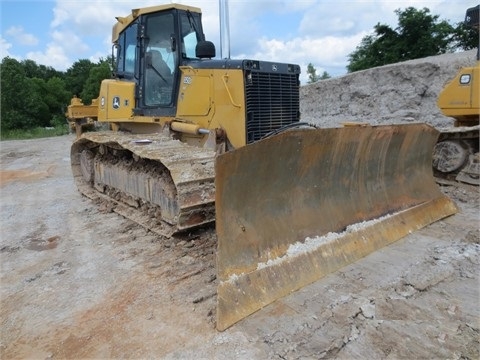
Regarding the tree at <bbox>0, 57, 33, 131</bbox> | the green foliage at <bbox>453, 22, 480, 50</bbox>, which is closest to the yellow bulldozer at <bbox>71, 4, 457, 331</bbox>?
the green foliage at <bbox>453, 22, 480, 50</bbox>

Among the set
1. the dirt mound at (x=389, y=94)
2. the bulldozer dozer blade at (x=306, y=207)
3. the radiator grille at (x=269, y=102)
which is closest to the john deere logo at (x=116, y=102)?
the radiator grille at (x=269, y=102)

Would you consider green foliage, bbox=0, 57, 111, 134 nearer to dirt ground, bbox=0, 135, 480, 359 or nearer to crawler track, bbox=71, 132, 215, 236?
crawler track, bbox=71, 132, 215, 236

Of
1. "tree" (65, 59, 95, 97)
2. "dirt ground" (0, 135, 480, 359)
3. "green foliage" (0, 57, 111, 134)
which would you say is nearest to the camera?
"dirt ground" (0, 135, 480, 359)

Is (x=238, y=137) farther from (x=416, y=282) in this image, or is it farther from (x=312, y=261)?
(x=416, y=282)

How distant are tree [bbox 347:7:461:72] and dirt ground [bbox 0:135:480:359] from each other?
885 inches

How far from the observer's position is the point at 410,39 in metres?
24.6

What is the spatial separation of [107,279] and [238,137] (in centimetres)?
217

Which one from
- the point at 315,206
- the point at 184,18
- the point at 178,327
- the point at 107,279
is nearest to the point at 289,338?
the point at 178,327

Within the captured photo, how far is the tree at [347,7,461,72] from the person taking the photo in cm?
2378

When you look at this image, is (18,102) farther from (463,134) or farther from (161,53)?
(463,134)

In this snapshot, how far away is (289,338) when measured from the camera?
2.53m

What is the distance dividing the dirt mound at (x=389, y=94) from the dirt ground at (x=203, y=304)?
765cm

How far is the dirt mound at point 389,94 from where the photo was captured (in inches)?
442

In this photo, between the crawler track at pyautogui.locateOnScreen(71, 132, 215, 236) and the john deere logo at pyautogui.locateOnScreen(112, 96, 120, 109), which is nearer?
the crawler track at pyautogui.locateOnScreen(71, 132, 215, 236)
